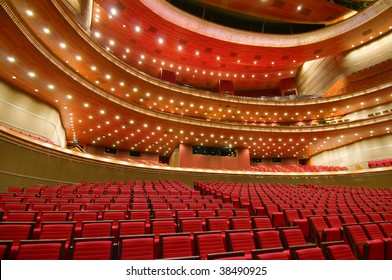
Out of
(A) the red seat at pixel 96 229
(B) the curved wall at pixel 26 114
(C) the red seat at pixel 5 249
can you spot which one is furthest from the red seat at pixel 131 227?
(B) the curved wall at pixel 26 114

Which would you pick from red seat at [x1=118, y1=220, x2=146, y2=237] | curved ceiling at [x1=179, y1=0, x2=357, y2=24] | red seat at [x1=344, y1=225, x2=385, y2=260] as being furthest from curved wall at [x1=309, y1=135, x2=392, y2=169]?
red seat at [x1=118, y1=220, x2=146, y2=237]

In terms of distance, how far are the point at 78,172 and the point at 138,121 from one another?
14.1ft

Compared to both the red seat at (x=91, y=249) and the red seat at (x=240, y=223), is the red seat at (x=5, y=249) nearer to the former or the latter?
the red seat at (x=91, y=249)

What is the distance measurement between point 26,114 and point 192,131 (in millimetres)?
8144

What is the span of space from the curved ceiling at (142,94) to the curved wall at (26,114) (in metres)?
0.35

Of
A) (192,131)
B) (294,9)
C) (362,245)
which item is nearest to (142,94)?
(192,131)

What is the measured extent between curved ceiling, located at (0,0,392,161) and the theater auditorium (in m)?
0.08

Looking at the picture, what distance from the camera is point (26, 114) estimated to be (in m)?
8.55

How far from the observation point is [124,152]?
55.9 ft

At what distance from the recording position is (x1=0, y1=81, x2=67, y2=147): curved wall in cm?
776

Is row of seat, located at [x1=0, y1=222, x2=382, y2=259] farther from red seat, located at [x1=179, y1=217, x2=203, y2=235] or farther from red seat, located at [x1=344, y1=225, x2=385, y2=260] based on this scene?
red seat, located at [x1=179, y1=217, x2=203, y2=235]

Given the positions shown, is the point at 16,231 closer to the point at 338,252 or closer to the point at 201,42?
the point at 338,252

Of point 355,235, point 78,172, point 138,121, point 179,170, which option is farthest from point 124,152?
point 355,235
